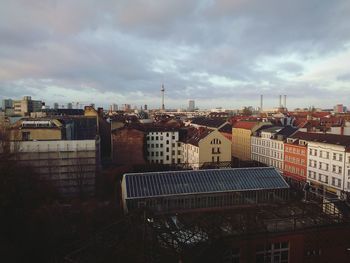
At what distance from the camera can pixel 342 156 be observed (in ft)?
127

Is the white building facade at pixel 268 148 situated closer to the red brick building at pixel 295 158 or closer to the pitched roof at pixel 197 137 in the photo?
the red brick building at pixel 295 158

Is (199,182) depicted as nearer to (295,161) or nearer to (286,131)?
(295,161)

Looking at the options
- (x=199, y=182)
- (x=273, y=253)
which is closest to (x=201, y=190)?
(x=199, y=182)

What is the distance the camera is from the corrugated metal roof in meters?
29.5

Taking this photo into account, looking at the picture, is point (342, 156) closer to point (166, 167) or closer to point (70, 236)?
point (166, 167)

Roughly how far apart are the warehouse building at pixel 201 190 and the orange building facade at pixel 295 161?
15360 millimetres

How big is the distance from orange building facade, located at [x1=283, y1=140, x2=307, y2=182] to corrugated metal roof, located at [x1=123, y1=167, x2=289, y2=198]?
49.8 ft

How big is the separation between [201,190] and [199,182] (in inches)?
41.6

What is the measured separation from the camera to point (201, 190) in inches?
1187

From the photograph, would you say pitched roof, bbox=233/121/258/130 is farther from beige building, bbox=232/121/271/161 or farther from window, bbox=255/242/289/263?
window, bbox=255/242/289/263

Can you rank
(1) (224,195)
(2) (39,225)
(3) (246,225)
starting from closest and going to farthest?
(3) (246,225), (2) (39,225), (1) (224,195)

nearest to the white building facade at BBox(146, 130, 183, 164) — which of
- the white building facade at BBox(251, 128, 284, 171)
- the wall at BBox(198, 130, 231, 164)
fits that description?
the wall at BBox(198, 130, 231, 164)

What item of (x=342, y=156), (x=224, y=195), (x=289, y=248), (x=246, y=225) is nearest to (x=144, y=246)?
(x=246, y=225)

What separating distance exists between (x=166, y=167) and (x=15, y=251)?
31.7 metres
